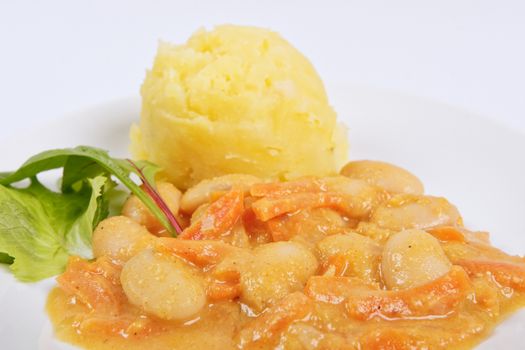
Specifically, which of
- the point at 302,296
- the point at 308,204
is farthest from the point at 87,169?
the point at 302,296

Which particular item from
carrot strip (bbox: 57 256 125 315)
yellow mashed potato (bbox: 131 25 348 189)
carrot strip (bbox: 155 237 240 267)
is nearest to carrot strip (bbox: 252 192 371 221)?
carrot strip (bbox: 155 237 240 267)

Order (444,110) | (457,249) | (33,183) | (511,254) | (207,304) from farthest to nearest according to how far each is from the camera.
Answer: (444,110)
(33,183)
(511,254)
(457,249)
(207,304)

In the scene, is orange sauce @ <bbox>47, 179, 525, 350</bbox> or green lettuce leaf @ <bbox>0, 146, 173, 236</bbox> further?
green lettuce leaf @ <bbox>0, 146, 173, 236</bbox>

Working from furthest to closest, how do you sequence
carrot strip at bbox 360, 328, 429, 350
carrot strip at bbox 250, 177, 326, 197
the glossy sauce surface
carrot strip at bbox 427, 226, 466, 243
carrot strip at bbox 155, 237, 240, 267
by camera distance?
carrot strip at bbox 250, 177, 326, 197
carrot strip at bbox 427, 226, 466, 243
carrot strip at bbox 155, 237, 240, 267
the glossy sauce surface
carrot strip at bbox 360, 328, 429, 350

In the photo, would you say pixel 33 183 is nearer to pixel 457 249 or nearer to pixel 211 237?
Result: pixel 211 237

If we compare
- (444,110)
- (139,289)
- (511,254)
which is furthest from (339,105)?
(139,289)

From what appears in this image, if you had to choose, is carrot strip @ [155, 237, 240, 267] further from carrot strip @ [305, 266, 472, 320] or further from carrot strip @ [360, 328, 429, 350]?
carrot strip @ [360, 328, 429, 350]

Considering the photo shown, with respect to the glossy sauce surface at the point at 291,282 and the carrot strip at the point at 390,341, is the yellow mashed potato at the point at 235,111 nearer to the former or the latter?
the glossy sauce surface at the point at 291,282
